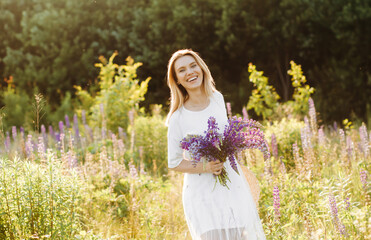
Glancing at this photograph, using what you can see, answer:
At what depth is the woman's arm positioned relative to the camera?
105 inches

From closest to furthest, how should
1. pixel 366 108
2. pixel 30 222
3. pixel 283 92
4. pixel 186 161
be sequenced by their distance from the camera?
pixel 186 161
pixel 30 222
pixel 366 108
pixel 283 92

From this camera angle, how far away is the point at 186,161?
2814 mm

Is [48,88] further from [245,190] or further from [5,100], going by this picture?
[245,190]

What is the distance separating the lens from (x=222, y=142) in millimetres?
2629

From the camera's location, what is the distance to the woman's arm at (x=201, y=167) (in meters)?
2.67

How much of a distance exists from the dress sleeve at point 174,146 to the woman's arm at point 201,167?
0.05 m

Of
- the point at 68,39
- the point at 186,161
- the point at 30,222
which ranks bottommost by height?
the point at 30,222

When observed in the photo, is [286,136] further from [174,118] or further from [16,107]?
[16,107]

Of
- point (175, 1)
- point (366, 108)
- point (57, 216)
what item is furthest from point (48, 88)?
point (57, 216)

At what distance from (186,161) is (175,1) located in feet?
33.3

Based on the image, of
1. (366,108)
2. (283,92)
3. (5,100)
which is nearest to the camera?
(366,108)

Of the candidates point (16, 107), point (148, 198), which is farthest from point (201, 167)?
point (16, 107)

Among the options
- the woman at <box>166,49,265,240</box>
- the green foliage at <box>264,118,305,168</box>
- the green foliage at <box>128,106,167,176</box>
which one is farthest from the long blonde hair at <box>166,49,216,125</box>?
the green foliage at <box>128,106,167,176</box>

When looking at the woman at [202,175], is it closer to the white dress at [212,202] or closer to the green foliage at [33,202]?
the white dress at [212,202]
